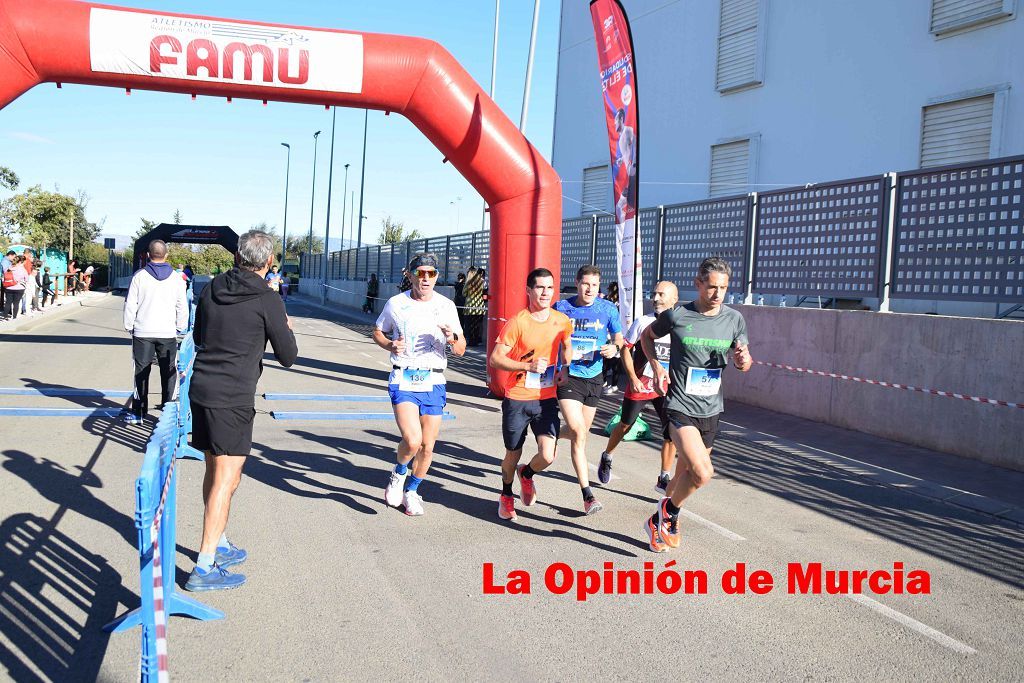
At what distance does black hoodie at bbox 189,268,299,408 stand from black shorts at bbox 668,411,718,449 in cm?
233

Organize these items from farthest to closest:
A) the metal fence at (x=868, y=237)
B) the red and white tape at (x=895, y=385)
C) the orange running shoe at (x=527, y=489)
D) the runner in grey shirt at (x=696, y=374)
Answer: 1. the metal fence at (x=868, y=237)
2. the red and white tape at (x=895, y=385)
3. the orange running shoe at (x=527, y=489)
4. the runner in grey shirt at (x=696, y=374)

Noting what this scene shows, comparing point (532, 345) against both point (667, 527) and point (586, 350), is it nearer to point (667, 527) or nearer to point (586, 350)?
point (586, 350)

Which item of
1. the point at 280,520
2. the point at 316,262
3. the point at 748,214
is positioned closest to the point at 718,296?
the point at 280,520

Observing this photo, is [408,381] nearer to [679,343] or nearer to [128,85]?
[679,343]

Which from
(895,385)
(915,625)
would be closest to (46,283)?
(895,385)

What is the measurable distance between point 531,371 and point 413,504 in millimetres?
1290

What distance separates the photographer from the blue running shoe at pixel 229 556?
16.1 feet

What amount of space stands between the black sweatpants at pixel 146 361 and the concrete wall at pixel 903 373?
293 inches

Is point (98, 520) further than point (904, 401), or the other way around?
point (904, 401)

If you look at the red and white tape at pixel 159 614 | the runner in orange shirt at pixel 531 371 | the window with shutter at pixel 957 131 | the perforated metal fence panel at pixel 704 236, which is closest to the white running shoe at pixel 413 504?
the runner in orange shirt at pixel 531 371

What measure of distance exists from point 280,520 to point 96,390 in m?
6.88

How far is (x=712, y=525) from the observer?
244 inches

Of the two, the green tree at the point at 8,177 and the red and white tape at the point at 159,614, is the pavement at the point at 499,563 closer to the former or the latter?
the red and white tape at the point at 159,614

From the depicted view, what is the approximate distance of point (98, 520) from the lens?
5758 millimetres
